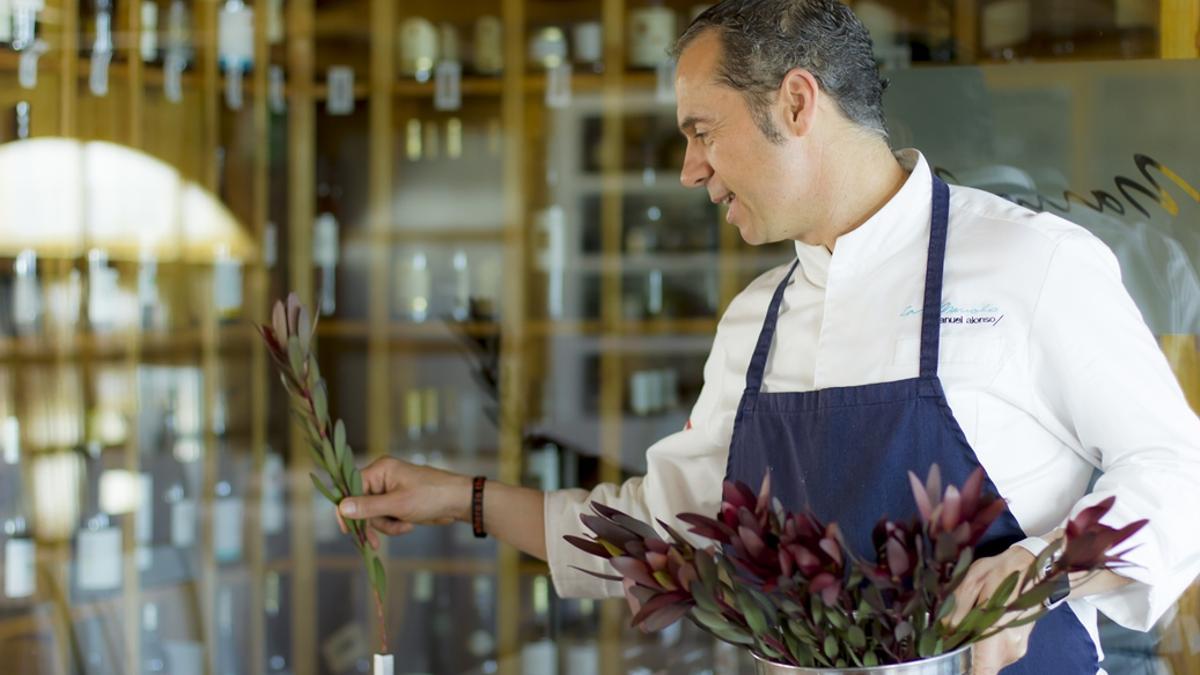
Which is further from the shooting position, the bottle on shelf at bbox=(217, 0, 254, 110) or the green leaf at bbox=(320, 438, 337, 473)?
the bottle on shelf at bbox=(217, 0, 254, 110)

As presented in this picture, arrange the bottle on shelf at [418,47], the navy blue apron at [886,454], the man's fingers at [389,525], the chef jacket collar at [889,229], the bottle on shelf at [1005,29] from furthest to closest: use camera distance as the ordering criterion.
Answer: the bottle on shelf at [418,47] → the bottle on shelf at [1005,29] → the man's fingers at [389,525] → the chef jacket collar at [889,229] → the navy blue apron at [886,454]

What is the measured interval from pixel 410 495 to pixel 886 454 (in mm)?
571

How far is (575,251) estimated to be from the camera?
10.9 feet

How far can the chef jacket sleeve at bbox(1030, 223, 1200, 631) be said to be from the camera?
1108mm

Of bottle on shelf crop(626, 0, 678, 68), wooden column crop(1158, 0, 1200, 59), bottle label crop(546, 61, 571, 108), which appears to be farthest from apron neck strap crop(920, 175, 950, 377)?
bottle label crop(546, 61, 571, 108)

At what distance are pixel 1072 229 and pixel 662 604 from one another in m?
0.64

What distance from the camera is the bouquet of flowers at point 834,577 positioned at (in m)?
0.81

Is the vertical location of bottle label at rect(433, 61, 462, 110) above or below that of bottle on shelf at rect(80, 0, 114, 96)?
below

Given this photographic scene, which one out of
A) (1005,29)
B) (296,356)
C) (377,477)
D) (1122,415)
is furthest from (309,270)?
(1122,415)

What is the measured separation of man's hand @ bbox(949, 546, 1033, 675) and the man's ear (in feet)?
1.53

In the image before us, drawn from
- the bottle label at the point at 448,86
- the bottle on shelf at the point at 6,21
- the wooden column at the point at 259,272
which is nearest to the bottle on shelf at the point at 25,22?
the bottle on shelf at the point at 6,21

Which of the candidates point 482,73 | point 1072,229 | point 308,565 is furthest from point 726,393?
point 308,565

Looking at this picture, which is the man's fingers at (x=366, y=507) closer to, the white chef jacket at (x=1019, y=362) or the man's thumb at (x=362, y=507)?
the man's thumb at (x=362, y=507)

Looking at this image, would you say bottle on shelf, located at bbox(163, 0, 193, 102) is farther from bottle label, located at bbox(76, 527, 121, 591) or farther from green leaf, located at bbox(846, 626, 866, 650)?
green leaf, located at bbox(846, 626, 866, 650)
